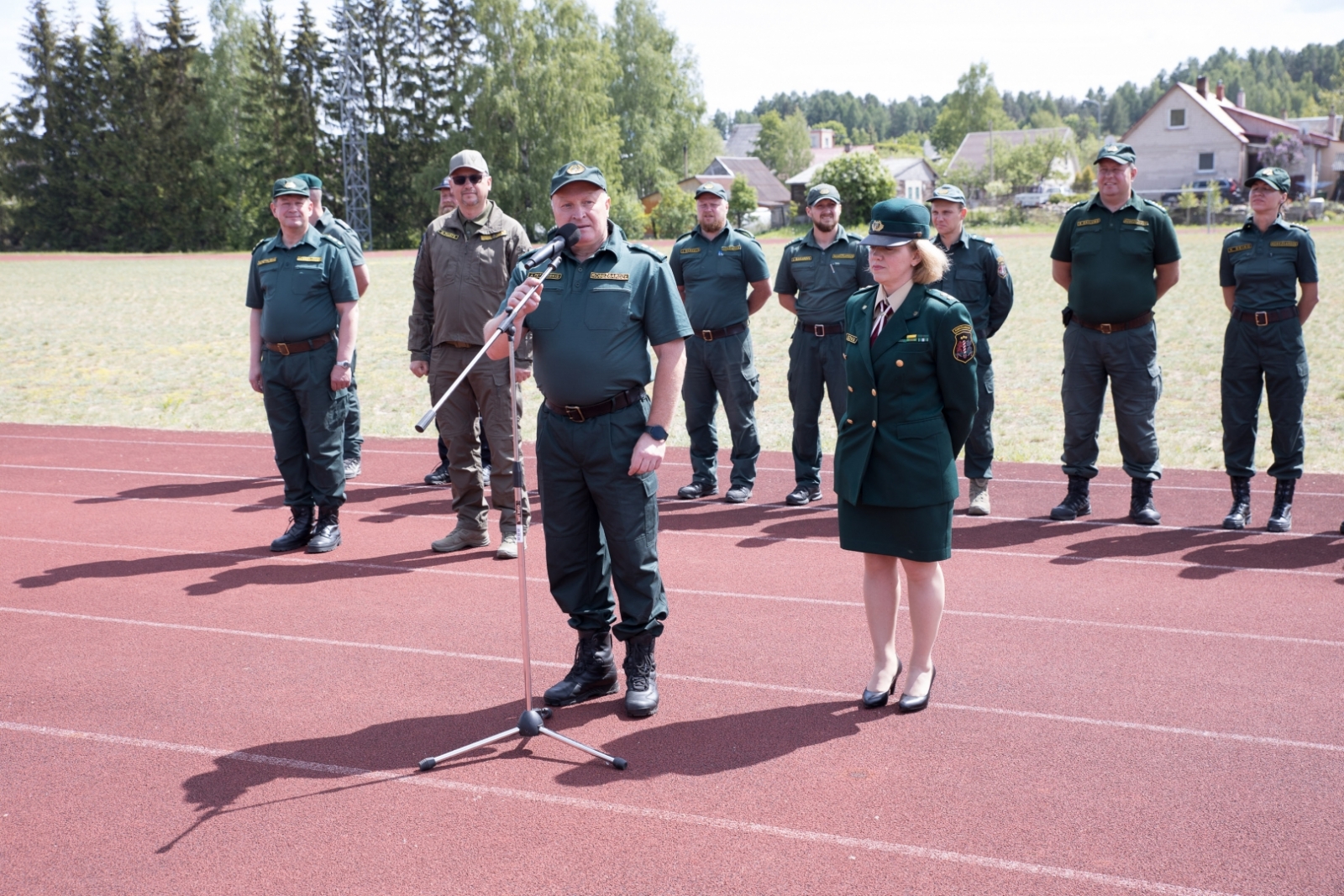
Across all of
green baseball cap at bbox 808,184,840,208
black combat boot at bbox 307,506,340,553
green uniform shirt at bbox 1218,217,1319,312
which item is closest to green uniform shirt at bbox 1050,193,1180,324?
green uniform shirt at bbox 1218,217,1319,312

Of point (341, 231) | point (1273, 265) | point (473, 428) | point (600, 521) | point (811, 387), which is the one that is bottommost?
point (600, 521)

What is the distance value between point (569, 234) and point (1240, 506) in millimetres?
5397

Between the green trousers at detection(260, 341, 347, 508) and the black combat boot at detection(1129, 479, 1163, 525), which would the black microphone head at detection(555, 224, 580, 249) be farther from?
the black combat boot at detection(1129, 479, 1163, 525)

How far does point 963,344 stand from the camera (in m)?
4.41

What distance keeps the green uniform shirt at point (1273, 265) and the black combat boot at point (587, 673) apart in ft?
16.4

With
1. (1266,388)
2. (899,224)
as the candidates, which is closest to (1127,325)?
(1266,388)

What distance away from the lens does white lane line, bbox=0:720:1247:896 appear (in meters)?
3.45

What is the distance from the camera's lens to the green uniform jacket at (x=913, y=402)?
4.44 meters

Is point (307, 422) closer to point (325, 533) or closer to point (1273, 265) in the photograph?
point (325, 533)

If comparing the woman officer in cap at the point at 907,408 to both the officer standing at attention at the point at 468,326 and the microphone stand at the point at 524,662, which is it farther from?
the officer standing at attention at the point at 468,326

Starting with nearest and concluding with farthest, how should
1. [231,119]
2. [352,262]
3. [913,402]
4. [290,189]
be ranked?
[913,402] → [290,189] → [352,262] → [231,119]

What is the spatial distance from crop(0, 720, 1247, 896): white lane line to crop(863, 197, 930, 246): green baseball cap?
2.17 meters

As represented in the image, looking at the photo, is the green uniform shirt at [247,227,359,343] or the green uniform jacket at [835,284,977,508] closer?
the green uniform jacket at [835,284,977,508]

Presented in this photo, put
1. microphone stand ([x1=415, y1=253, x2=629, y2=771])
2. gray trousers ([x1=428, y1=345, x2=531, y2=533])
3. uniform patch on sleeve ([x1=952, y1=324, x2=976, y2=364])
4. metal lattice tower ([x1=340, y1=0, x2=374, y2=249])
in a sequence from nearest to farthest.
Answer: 1. microphone stand ([x1=415, y1=253, x2=629, y2=771])
2. uniform patch on sleeve ([x1=952, y1=324, x2=976, y2=364])
3. gray trousers ([x1=428, y1=345, x2=531, y2=533])
4. metal lattice tower ([x1=340, y1=0, x2=374, y2=249])
